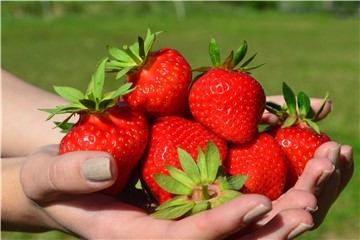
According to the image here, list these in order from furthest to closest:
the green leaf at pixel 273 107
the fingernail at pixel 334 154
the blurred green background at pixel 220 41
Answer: the blurred green background at pixel 220 41
the green leaf at pixel 273 107
the fingernail at pixel 334 154

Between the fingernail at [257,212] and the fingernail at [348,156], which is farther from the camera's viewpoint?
the fingernail at [348,156]

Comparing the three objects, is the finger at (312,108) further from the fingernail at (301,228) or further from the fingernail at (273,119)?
the fingernail at (301,228)

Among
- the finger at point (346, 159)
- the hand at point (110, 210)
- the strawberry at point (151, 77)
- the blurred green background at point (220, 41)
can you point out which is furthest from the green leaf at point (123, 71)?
the blurred green background at point (220, 41)

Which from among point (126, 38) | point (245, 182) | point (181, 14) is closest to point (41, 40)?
point (126, 38)

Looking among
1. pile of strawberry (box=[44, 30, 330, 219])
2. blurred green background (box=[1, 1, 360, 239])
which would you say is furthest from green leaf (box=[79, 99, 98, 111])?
blurred green background (box=[1, 1, 360, 239])

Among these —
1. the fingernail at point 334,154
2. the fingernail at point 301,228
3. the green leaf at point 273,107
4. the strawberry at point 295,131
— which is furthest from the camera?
the green leaf at point 273,107

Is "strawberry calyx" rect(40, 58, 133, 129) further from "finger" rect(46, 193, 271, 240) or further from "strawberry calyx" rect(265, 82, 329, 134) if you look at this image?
"strawberry calyx" rect(265, 82, 329, 134)
